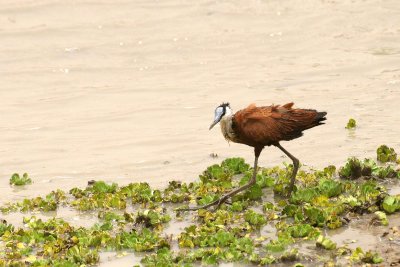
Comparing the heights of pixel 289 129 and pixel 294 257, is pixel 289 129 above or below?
above

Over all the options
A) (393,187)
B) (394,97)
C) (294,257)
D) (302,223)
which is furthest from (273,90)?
(294,257)

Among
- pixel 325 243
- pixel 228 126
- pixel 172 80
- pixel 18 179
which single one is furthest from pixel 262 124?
pixel 172 80

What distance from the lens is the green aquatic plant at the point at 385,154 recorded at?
10.1m

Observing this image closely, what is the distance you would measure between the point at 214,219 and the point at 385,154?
2528 mm

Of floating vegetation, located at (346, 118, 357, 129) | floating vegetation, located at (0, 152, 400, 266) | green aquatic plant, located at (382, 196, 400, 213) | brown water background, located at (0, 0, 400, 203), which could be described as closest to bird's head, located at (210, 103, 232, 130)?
floating vegetation, located at (0, 152, 400, 266)

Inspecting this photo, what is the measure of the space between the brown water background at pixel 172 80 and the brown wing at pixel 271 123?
1369 millimetres

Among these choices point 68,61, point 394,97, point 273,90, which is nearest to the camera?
point 394,97

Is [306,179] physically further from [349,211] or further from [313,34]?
[313,34]

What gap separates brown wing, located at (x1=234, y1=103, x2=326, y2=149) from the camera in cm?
918

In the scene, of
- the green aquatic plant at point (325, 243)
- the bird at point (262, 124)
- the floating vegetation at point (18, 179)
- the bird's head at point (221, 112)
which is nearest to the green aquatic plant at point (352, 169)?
the bird at point (262, 124)

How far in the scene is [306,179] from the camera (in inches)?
381

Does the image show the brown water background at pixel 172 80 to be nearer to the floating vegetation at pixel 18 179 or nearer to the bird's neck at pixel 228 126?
the floating vegetation at pixel 18 179

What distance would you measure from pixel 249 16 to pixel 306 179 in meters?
8.54

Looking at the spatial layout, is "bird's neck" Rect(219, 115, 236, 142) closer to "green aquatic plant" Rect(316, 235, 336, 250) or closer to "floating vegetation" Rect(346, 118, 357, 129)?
"green aquatic plant" Rect(316, 235, 336, 250)
